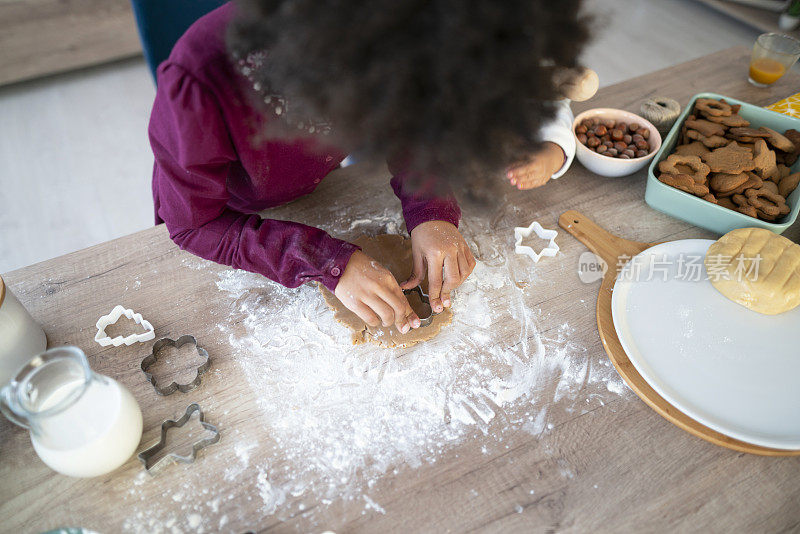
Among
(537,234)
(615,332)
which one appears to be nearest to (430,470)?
(615,332)

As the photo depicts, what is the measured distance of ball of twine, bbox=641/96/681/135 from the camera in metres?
1.06

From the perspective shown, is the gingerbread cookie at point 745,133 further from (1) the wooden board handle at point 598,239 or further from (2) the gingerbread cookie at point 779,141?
(1) the wooden board handle at point 598,239

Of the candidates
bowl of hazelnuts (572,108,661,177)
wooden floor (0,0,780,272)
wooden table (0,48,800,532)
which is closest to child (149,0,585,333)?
wooden table (0,48,800,532)

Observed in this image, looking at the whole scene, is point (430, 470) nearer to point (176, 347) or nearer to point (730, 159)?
→ point (176, 347)

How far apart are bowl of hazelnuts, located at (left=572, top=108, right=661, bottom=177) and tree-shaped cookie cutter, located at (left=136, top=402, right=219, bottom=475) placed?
866 millimetres

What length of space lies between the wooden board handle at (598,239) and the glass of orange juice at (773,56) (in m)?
0.70

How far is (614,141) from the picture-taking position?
1.04 metres

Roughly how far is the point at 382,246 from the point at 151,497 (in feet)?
1.75

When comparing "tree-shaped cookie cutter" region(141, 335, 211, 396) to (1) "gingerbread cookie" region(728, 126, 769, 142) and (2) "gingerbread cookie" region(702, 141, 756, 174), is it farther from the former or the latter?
(1) "gingerbread cookie" region(728, 126, 769, 142)

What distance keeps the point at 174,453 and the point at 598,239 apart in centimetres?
80

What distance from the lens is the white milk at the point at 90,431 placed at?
589 mm

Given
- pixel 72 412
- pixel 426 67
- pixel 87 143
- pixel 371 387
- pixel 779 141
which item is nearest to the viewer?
pixel 426 67

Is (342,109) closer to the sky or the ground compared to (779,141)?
closer to the sky

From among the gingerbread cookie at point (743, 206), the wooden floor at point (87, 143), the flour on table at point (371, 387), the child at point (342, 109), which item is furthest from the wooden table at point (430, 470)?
the wooden floor at point (87, 143)
